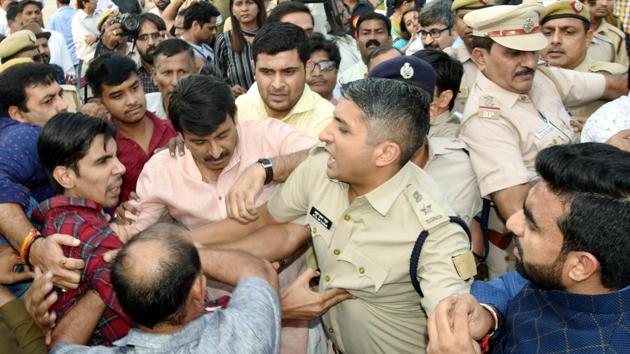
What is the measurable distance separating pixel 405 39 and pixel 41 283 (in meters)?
6.40

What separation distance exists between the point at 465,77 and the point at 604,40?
160 centimetres

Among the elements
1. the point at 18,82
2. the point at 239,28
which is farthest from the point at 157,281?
the point at 239,28

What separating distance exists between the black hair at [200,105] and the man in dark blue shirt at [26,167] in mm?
785

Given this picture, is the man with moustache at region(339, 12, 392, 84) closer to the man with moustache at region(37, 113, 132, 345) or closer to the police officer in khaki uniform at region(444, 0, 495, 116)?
the police officer in khaki uniform at region(444, 0, 495, 116)

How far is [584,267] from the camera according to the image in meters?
1.76

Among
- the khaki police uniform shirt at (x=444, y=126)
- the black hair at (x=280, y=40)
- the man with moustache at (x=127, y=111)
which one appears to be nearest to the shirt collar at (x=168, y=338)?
the khaki police uniform shirt at (x=444, y=126)

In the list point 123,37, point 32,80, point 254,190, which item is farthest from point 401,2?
point 254,190

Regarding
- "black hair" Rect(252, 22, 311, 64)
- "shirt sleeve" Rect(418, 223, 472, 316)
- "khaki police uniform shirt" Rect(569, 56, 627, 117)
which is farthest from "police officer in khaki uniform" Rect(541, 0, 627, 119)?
"shirt sleeve" Rect(418, 223, 472, 316)

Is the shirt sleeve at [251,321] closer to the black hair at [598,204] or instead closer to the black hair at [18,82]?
the black hair at [598,204]

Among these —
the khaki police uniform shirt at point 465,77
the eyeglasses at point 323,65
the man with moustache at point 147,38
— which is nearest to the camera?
the khaki police uniform shirt at point 465,77

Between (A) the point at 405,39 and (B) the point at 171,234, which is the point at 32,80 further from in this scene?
(A) the point at 405,39

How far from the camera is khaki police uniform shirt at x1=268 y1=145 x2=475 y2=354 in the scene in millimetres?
2223

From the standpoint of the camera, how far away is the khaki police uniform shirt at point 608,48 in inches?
199

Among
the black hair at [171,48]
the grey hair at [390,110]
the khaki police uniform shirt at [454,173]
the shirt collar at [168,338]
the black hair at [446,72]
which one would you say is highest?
the grey hair at [390,110]
